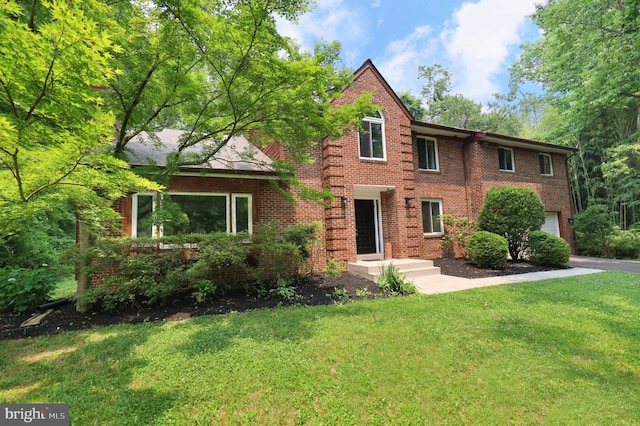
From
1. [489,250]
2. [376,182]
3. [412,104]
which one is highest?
[412,104]

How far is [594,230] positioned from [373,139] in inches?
524

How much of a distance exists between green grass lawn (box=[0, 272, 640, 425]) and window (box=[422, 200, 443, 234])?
6629mm

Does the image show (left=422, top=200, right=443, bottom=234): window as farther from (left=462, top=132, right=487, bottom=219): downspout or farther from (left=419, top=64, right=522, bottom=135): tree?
(left=419, top=64, right=522, bottom=135): tree

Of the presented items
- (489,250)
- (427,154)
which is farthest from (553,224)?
(489,250)

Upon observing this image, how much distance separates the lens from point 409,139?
10.8 m

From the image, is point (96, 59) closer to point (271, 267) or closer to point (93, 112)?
point (93, 112)

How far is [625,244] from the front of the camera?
1311 centimetres

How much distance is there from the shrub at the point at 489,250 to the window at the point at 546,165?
8.64 meters

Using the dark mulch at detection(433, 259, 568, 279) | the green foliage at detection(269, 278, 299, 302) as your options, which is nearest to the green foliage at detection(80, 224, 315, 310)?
the green foliage at detection(269, 278, 299, 302)

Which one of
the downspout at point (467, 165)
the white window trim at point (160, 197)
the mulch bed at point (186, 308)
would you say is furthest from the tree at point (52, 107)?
the downspout at point (467, 165)

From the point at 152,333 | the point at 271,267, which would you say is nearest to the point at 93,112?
the point at 152,333

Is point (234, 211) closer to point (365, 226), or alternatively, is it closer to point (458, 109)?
point (365, 226)

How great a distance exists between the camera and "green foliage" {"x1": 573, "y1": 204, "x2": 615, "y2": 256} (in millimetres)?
13805

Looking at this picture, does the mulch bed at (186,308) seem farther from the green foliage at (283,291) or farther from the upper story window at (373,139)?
the upper story window at (373,139)
